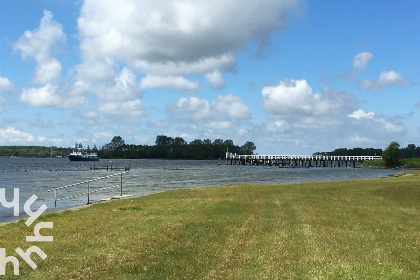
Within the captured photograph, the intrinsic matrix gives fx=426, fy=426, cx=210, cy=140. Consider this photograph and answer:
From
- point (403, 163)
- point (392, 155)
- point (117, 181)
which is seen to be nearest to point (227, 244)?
point (117, 181)

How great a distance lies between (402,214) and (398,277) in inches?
528

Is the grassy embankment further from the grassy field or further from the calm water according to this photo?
the grassy field

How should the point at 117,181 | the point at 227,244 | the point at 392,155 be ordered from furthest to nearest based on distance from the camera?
the point at 392,155
the point at 117,181
the point at 227,244

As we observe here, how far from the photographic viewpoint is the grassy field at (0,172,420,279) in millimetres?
10562

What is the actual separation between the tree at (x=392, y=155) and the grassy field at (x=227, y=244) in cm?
14413

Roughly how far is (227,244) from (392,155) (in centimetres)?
15685

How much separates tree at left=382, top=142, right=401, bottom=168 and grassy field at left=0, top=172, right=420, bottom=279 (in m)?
144

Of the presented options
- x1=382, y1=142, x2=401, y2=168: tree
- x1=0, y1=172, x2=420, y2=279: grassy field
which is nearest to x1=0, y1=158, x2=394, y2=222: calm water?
x1=0, y1=172, x2=420, y2=279: grassy field

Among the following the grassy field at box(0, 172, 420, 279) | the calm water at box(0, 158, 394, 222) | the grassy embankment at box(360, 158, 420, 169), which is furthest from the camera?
the grassy embankment at box(360, 158, 420, 169)

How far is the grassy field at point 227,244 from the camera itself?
10.6 meters

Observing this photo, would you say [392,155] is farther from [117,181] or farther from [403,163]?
[117,181]

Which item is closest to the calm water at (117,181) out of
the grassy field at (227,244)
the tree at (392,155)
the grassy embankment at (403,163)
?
the grassy field at (227,244)

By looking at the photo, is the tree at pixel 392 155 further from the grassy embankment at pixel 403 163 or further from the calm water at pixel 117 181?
the calm water at pixel 117 181

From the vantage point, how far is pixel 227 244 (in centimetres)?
1369
